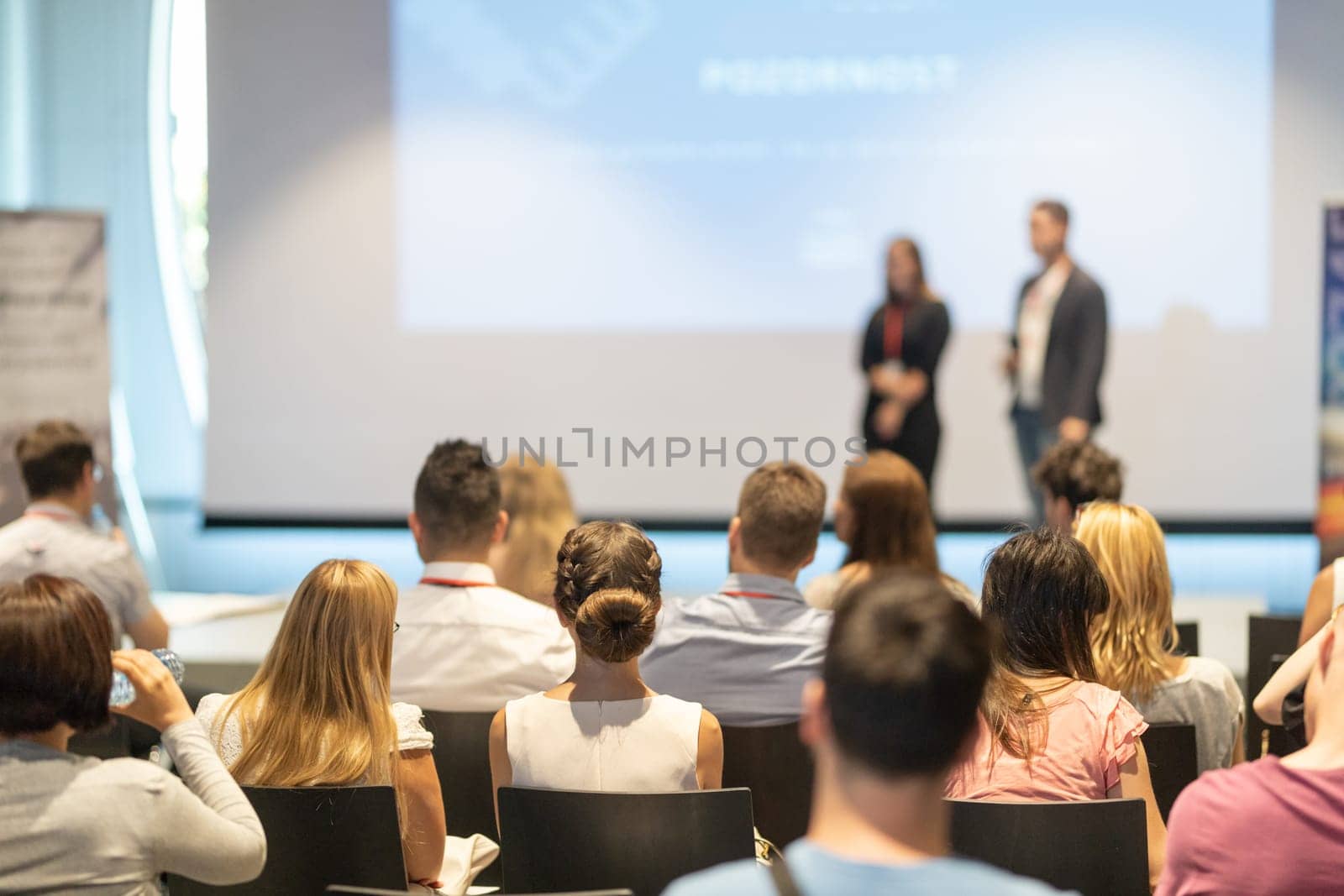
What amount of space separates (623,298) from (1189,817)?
524cm

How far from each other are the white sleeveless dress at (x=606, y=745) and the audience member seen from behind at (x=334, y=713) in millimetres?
196

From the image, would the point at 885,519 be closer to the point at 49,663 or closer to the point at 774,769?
the point at 774,769

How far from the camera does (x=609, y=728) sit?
6.71 feet

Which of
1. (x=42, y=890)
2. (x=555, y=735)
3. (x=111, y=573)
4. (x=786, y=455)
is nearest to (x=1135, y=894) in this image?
(x=555, y=735)

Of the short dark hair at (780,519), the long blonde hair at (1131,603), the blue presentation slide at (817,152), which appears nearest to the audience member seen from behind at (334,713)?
the short dark hair at (780,519)

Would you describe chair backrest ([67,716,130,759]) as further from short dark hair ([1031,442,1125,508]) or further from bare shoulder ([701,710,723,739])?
short dark hair ([1031,442,1125,508])

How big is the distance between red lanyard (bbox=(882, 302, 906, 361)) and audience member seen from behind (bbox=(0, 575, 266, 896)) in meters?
4.93

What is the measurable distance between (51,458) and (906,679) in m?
3.31

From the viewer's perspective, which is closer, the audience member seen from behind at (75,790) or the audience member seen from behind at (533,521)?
the audience member seen from behind at (75,790)

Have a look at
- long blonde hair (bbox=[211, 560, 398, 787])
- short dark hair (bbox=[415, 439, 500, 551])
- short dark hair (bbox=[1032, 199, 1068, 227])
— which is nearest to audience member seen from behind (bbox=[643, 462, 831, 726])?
short dark hair (bbox=[415, 439, 500, 551])

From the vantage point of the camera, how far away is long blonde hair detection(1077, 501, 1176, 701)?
2566 millimetres

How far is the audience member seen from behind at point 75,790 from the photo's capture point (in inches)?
61.4

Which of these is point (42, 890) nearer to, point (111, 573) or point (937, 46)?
point (111, 573)

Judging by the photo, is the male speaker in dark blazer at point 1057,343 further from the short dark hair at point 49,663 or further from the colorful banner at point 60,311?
the short dark hair at point 49,663
